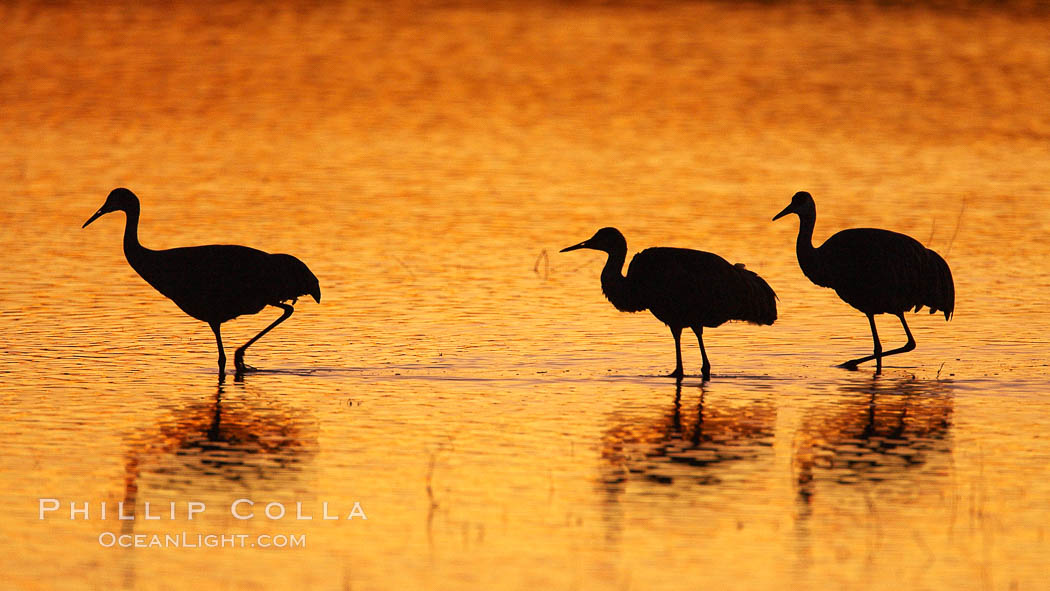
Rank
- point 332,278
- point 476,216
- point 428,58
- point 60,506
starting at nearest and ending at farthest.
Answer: point 60,506
point 332,278
point 476,216
point 428,58

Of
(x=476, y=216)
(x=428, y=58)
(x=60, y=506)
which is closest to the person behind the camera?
(x=60, y=506)

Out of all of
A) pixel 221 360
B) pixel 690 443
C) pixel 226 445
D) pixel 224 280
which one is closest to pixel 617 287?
pixel 224 280

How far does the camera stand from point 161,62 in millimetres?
41469

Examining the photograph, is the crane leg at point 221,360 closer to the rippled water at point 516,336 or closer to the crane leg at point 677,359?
the rippled water at point 516,336

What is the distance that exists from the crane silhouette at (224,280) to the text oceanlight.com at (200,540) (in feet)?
18.3

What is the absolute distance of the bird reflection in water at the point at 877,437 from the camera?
11.4 metres

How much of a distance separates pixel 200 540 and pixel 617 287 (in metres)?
6.98

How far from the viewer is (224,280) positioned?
15.6 metres

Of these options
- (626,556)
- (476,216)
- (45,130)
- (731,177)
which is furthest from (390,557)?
(45,130)

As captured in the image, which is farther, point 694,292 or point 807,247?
point 807,247

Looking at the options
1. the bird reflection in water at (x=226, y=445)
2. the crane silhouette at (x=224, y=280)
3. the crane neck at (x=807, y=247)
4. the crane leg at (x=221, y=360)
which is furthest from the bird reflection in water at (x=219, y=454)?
the crane neck at (x=807, y=247)

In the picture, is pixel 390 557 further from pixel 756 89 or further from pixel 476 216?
pixel 756 89

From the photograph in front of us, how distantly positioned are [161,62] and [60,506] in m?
32.0

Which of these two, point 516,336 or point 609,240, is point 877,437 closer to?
point 609,240
